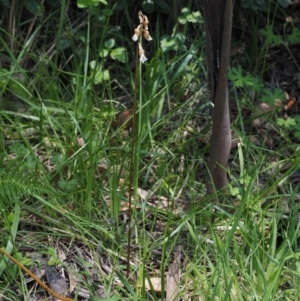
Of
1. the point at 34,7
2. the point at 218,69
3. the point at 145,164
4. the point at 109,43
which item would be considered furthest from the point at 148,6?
the point at 218,69

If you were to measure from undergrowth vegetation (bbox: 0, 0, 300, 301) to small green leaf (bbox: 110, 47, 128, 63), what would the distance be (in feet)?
0.04

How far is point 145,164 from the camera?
2.68 meters

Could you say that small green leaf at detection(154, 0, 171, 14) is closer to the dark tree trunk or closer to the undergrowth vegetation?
the undergrowth vegetation

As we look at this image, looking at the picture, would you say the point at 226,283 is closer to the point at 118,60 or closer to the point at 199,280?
the point at 199,280

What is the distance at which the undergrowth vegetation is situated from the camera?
2.27 meters

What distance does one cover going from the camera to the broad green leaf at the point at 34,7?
314 centimetres

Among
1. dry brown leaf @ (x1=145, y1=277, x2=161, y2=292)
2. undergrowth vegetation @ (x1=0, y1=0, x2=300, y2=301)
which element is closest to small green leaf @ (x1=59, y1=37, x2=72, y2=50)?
undergrowth vegetation @ (x1=0, y1=0, x2=300, y2=301)

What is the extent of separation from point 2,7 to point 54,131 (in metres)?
0.87

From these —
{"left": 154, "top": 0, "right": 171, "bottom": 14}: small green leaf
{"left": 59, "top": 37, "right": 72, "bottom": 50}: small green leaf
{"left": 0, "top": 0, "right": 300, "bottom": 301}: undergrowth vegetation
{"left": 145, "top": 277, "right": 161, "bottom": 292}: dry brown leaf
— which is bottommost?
{"left": 145, "top": 277, "right": 161, "bottom": 292}: dry brown leaf

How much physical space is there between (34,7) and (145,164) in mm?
1009

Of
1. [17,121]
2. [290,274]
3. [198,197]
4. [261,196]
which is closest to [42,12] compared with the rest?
[17,121]

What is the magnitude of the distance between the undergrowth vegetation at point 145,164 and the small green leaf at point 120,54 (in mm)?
11

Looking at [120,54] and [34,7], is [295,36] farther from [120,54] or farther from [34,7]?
[34,7]

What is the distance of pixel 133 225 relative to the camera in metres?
2.45
